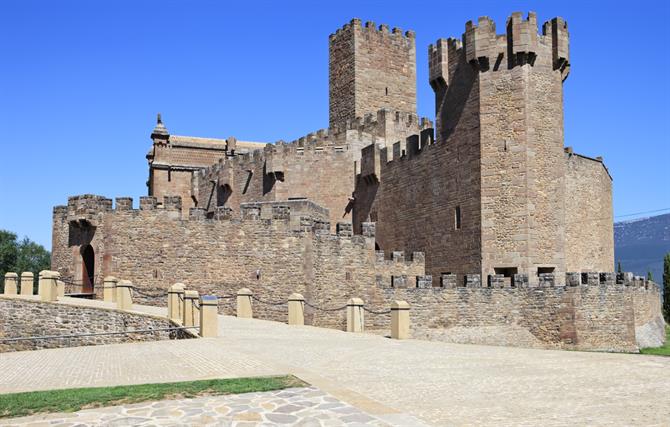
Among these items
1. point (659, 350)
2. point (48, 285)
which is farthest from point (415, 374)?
point (659, 350)

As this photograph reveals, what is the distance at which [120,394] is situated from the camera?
958cm

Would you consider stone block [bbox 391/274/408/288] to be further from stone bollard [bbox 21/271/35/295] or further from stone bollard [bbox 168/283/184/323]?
stone bollard [bbox 21/271/35/295]

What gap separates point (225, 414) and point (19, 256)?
67.6 meters

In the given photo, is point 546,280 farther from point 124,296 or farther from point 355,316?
point 124,296

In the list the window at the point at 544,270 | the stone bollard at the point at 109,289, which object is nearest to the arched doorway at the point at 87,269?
the stone bollard at the point at 109,289

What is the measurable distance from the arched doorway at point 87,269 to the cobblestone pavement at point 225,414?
838 inches

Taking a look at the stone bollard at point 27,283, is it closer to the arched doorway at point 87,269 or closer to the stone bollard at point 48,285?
the arched doorway at point 87,269

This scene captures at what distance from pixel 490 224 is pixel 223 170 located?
2212cm

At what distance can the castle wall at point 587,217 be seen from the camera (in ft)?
105

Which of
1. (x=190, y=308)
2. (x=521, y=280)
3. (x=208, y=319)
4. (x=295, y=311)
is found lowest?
(x=295, y=311)

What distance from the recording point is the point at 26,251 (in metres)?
71.1

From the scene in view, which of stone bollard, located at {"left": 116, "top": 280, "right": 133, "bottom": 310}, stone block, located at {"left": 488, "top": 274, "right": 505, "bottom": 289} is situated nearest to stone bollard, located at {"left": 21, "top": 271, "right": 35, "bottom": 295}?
stone bollard, located at {"left": 116, "top": 280, "right": 133, "bottom": 310}

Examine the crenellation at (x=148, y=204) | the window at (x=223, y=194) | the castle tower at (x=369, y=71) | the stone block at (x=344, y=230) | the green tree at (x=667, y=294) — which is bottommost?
the green tree at (x=667, y=294)

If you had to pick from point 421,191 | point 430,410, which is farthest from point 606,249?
point 430,410
